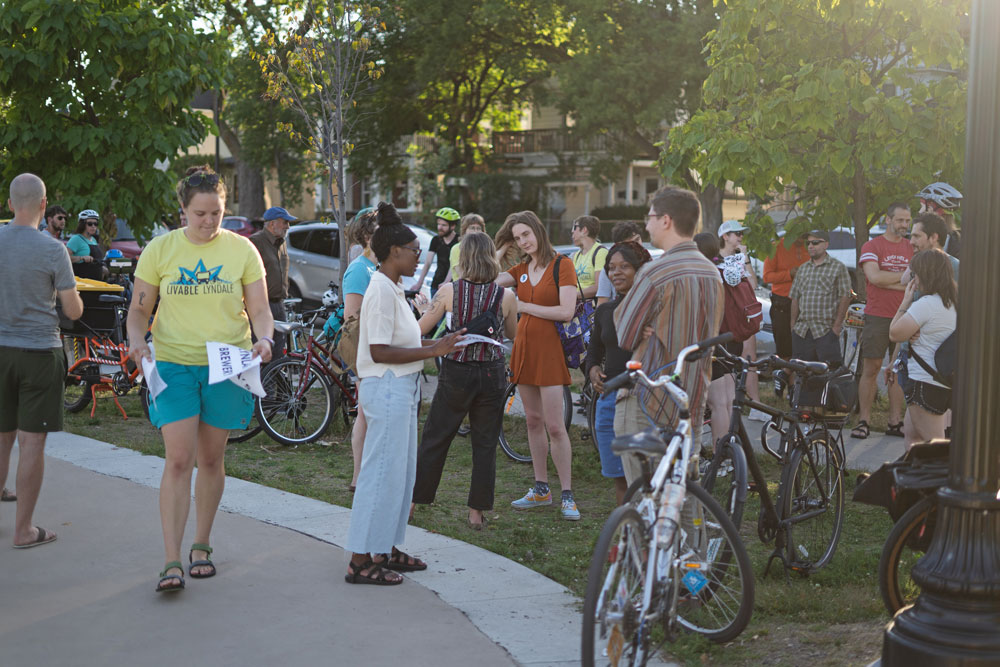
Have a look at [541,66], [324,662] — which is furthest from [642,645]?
[541,66]

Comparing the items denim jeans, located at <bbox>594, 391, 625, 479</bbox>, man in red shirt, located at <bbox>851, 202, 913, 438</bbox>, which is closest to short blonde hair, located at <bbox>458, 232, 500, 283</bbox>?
denim jeans, located at <bbox>594, 391, 625, 479</bbox>

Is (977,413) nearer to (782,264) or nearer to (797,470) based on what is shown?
(797,470)

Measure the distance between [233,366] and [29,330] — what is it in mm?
1496

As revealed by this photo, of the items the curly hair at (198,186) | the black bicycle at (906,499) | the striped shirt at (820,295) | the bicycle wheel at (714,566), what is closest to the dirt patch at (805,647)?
the bicycle wheel at (714,566)

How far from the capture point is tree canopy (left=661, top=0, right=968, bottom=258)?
384 inches

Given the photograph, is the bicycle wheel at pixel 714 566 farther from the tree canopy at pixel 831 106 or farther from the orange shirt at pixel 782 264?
the orange shirt at pixel 782 264

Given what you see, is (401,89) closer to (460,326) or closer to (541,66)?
(541,66)

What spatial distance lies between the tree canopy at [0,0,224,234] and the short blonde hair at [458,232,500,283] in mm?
8251

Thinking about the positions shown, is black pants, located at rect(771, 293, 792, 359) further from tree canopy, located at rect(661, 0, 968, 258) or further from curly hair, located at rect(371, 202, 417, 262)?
curly hair, located at rect(371, 202, 417, 262)

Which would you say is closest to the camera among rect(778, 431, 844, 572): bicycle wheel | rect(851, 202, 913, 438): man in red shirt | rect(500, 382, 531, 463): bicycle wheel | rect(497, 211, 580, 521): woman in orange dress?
rect(778, 431, 844, 572): bicycle wheel

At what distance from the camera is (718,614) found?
484 centimetres

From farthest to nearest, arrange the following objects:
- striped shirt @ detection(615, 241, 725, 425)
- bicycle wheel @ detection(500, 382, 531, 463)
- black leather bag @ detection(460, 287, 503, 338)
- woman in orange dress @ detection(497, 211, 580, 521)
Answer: bicycle wheel @ detection(500, 382, 531, 463)
woman in orange dress @ detection(497, 211, 580, 521)
black leather bag @ detection(460, 287, 503, 338)
striped shirt @ detection(615, 241, 725, 425)

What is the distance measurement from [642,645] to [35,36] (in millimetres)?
11907

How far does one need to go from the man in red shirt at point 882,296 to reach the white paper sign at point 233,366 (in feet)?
20.0
